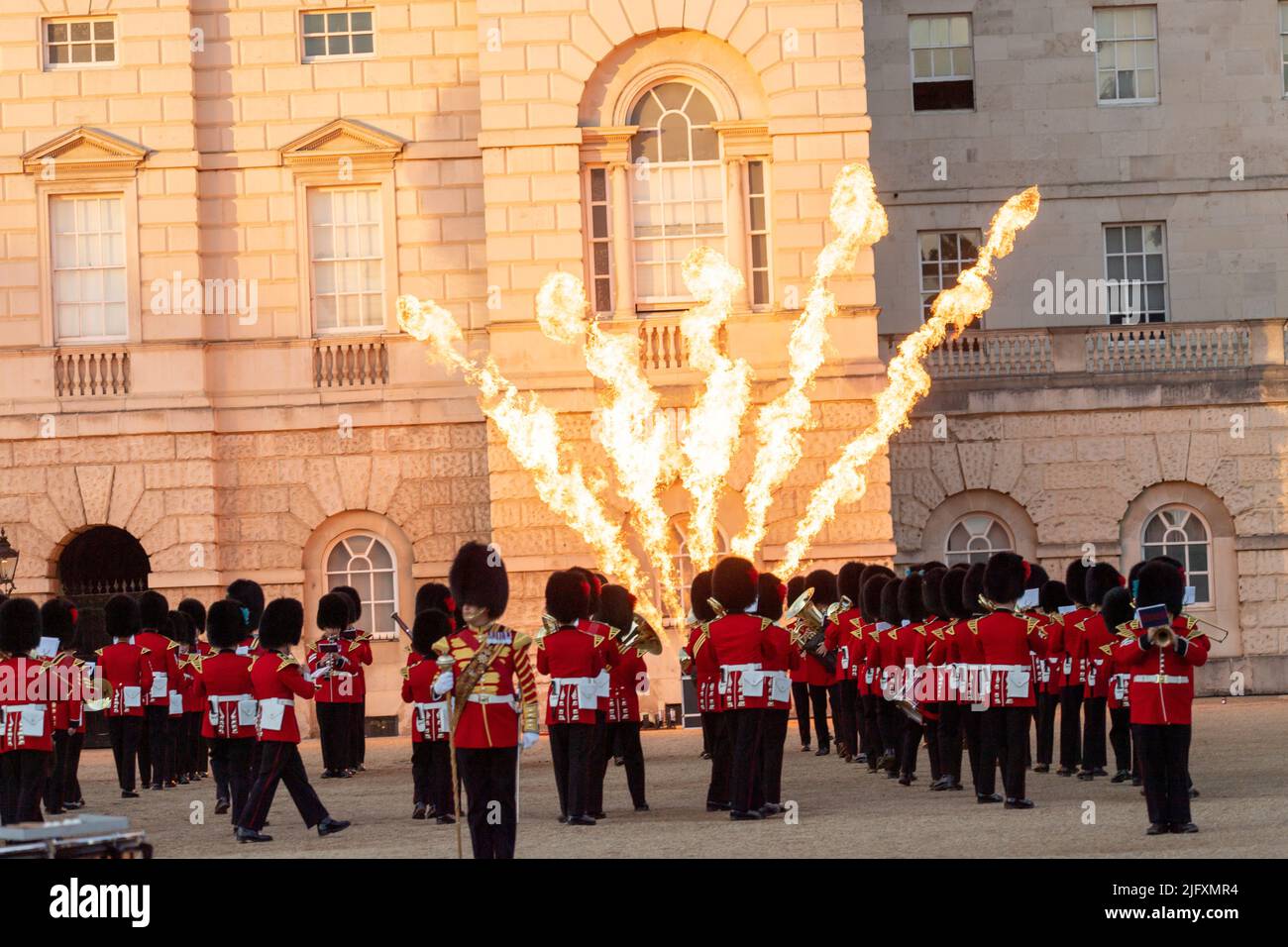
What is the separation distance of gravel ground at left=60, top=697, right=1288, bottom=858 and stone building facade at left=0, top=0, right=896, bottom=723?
5298 millimetres

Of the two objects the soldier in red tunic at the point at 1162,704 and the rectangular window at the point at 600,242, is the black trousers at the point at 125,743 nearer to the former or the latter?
the rectangular window at the point at 600,242

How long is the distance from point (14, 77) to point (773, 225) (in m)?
8.94

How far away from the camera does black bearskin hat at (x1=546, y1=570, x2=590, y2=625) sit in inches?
619

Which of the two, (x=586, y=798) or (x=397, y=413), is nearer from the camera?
(x=586, y=798)

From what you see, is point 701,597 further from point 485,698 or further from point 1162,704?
point 485,698

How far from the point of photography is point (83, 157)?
85.6 feet

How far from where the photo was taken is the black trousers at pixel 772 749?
51.1ft

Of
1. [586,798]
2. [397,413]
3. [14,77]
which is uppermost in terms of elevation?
[14,77]

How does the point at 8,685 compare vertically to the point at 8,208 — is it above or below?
below

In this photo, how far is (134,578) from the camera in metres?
27.7

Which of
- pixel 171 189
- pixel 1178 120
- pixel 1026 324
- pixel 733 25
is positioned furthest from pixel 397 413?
pixel 1178 120
